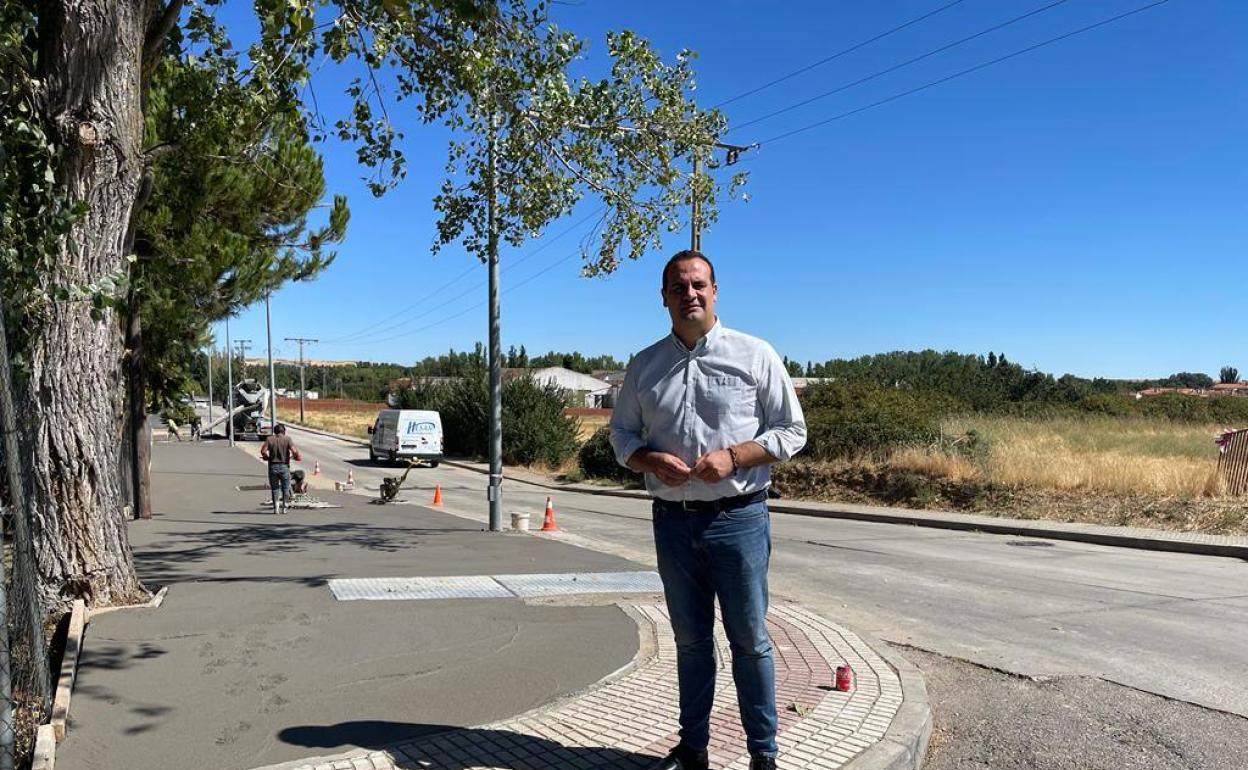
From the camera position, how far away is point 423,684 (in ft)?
15.5

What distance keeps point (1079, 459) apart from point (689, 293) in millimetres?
16800

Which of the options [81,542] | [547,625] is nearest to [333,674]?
[547,625]

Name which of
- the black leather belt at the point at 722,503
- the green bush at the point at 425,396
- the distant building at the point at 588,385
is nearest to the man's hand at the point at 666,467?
the black leather belt at the point at 722,503

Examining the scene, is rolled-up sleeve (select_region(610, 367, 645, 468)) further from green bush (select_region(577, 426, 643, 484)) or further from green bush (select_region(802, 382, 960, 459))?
green bush (select_region(577, 426, 643, 484))

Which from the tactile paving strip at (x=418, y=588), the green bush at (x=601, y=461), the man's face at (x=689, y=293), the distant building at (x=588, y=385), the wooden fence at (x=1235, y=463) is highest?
the distant building at (x=588, y=385)

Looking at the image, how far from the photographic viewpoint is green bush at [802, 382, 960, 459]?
2105 cm

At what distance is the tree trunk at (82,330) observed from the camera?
19.6 feet

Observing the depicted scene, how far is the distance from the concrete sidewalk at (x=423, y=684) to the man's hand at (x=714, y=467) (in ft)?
4.29

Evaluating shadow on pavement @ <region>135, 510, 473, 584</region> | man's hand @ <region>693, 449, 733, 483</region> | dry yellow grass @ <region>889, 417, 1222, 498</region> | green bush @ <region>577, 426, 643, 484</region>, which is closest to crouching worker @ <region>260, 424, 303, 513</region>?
shadow on pavement @ <region>135, 510, 473, 584</region>

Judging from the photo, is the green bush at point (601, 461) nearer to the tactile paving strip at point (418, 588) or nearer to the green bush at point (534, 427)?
the green bush at point (534, 427)

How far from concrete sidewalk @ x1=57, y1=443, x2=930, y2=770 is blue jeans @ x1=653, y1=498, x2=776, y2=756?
0.38 metres

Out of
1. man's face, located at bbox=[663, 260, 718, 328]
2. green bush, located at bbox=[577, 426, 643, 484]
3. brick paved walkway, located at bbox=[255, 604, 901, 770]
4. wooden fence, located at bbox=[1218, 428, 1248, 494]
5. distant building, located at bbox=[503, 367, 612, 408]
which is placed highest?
distant building, located at bbox=[503, 367, 612, 408]

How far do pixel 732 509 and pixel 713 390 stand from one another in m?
0.45

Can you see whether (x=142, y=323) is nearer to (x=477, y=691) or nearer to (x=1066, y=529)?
(x=477, y=691)
